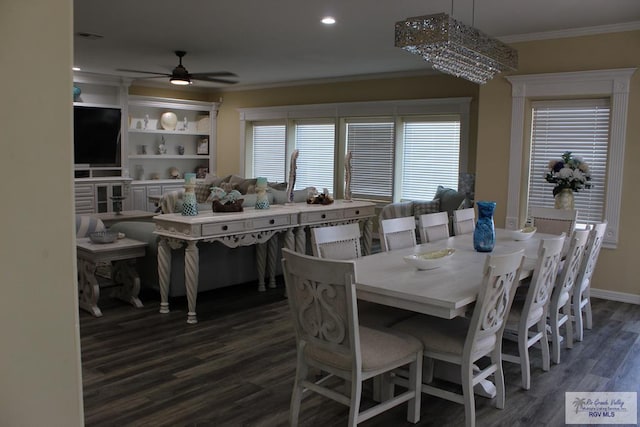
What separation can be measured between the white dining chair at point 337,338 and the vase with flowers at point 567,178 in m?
3.16

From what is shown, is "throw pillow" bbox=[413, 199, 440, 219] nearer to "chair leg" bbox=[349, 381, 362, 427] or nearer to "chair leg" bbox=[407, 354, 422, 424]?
"chair leg" bbox=[407, 354, 422, 424]

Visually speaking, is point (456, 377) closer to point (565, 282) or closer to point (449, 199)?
point (565, 282)

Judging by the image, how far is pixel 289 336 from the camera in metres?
4.22

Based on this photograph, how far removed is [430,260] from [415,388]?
76cm

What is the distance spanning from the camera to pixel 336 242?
344 cm

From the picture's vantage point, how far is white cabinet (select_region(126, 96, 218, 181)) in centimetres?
1041

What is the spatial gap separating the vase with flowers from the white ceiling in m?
1.33

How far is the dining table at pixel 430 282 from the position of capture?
2.59 m

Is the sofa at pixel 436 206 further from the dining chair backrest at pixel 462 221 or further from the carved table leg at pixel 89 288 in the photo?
the carved table leg at pixel 89 288

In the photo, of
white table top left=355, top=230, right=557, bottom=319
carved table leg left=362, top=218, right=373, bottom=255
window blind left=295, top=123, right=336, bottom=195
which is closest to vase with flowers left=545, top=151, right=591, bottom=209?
white table top left=355, top=230, right=557, bottom=319

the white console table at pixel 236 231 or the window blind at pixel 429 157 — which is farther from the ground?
the window blind at pixel 429 157

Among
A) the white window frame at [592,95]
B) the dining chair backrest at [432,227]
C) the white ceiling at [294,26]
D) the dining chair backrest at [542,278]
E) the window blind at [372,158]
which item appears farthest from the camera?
the window blind at [372,158]

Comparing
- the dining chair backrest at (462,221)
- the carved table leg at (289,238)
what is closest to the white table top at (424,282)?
the dining chair backrest at (462,221)

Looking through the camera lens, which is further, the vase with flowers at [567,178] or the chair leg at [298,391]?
the vase with flowers at [567,178]
